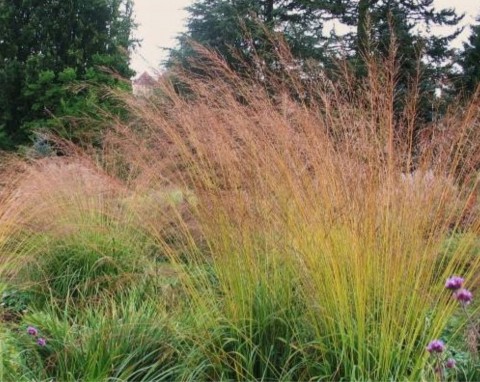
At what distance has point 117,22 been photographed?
1300 cm

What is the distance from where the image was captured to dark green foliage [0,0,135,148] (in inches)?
463

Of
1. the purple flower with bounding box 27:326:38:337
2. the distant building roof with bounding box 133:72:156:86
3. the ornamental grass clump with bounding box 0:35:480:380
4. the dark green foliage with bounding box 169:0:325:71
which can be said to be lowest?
the purple flower with bounding box 27:326:38:337

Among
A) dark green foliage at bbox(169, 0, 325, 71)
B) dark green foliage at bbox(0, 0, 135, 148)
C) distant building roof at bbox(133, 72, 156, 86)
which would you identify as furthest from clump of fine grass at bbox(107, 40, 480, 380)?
dark green foliage at bbox(169, 0, 325, 71)

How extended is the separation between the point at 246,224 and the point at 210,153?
45cm

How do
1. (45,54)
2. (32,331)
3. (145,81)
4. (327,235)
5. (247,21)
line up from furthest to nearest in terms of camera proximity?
(247,21) < (45,54) < (145,81) < (32,331) < (327,235)

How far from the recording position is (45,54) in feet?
40.0

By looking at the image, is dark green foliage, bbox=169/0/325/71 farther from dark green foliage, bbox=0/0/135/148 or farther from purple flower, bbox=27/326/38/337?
purple flower, bbox=27/326/38/337

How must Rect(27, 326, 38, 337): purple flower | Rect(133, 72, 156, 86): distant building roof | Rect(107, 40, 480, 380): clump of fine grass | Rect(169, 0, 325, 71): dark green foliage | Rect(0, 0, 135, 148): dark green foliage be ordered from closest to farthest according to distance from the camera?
Rect(107, 40, 480, 380): clump of fine grass
Rect(27, 326, 38, 337): purple flower
Rect(133, 72, 156, 86): distant building roof
Rect(0, 0, 135, 148): dark green foliage
Rect(169, 0, 325, 71): dark green foliage

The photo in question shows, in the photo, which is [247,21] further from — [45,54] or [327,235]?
[327,235]

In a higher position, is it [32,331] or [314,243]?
[314,243]

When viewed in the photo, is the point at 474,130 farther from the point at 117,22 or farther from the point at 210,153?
the point at 117,22

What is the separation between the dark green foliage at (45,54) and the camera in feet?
38.6

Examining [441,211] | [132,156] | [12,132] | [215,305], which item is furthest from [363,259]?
[12,132]

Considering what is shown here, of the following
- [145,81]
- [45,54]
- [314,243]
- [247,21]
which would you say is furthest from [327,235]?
[247,21]
